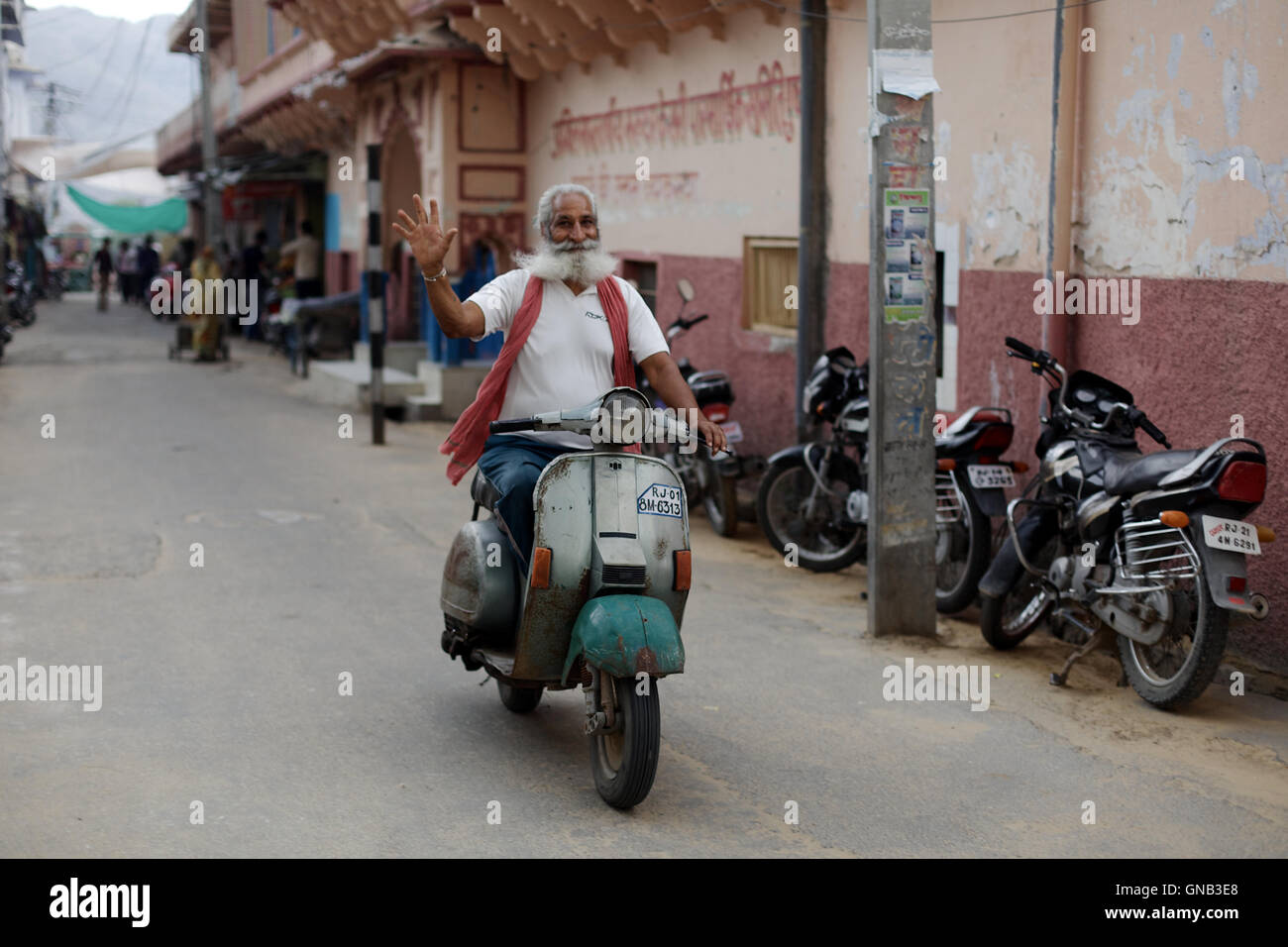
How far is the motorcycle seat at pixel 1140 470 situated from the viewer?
5922 millimetres

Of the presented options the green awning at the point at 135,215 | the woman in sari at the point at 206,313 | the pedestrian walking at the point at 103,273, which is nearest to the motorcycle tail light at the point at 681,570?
the woman in sari at the point at 206,313

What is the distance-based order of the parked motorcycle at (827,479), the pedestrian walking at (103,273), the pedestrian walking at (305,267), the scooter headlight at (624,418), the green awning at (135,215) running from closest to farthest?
the scooter headlight at (624,418)
the parked motorcycle at (827,479)
the pedestrian walking at (305,267)
the green awning at (135,215)
the pedestrian walking at (103,273)

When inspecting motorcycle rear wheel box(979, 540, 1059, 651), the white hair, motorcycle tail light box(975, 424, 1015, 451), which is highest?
the white hair

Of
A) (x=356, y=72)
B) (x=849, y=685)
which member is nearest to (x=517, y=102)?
(x=356, y=72)

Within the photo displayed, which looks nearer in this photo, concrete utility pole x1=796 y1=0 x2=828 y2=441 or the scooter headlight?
the scooter headlight

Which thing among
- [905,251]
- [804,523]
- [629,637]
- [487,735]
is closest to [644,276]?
[804,523]

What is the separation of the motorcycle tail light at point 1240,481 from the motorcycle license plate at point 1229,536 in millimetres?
96

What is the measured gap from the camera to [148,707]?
5.80 m

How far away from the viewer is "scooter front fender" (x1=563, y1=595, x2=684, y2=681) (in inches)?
180

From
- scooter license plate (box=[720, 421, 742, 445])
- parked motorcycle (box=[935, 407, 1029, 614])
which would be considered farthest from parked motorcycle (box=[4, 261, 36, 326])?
parked motorcycle (box=[935, 407, 1029, 614])

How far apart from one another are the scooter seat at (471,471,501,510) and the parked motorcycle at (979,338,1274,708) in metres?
2.53

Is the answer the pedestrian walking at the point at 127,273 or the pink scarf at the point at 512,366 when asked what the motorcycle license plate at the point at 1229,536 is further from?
the pedestrian walking at the point at 127,273

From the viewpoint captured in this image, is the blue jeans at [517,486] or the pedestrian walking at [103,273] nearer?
the blue jeans at [517,486]

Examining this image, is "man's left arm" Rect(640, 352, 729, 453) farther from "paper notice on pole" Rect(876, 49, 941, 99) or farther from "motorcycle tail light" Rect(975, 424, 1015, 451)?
"motorcycle tail light" Rect(975, 424, 1015, 451)
